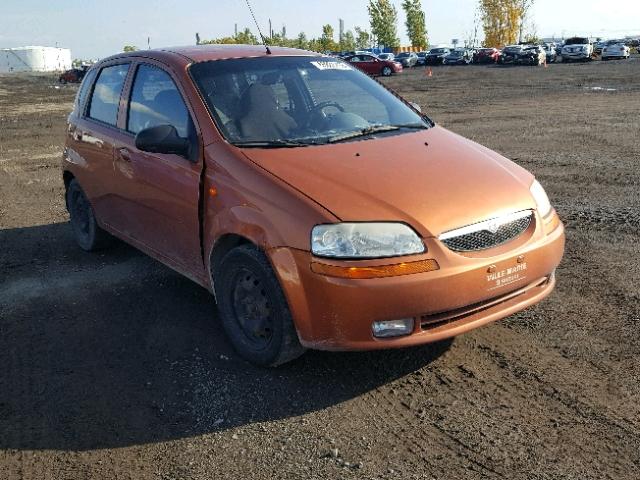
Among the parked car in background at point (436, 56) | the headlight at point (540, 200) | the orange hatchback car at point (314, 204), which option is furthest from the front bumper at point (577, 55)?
the headlight at point (540, 200)

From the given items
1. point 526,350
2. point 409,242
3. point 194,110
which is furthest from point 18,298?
point 526,350

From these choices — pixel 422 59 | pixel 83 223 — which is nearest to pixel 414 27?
pixel 422 59

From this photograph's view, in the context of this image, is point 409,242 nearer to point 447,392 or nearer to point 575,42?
point 447,392

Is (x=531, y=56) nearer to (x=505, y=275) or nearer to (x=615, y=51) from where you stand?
(x=615, y=51)

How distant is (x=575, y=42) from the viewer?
171 feet

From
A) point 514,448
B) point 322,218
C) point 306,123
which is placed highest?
point 306,123

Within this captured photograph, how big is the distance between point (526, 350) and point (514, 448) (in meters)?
1.01

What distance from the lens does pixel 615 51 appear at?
50438 millimetres

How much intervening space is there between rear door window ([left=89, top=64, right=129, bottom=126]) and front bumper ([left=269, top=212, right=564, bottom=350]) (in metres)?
2.46

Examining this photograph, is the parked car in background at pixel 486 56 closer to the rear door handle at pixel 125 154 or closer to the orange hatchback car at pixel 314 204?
the orange hatchback car at pixel 314 204

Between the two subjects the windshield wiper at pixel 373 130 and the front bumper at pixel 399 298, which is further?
the windshield wiper at pixel 373 130

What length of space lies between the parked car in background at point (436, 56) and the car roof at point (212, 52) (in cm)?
5487

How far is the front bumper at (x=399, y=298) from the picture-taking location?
321cm

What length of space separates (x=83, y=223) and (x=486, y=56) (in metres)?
53.0
